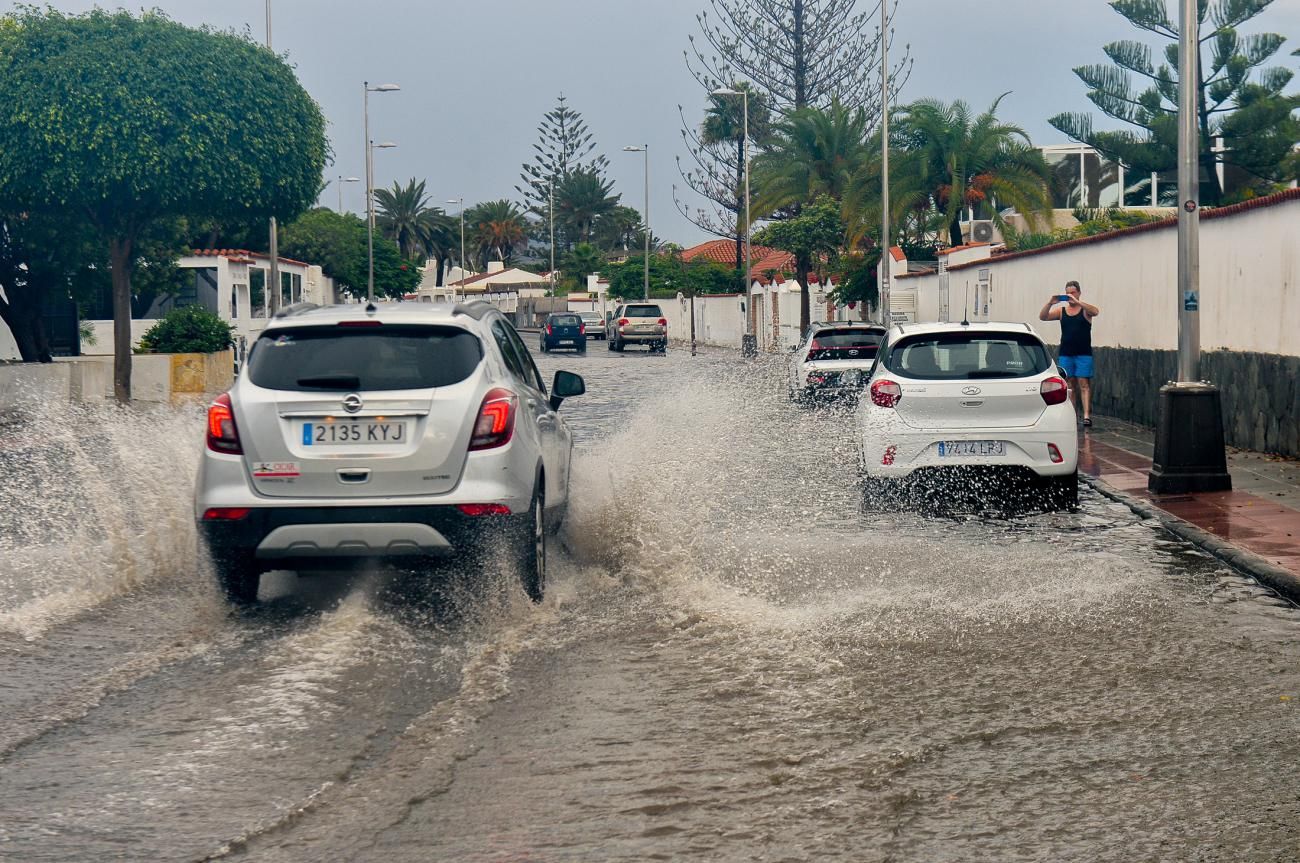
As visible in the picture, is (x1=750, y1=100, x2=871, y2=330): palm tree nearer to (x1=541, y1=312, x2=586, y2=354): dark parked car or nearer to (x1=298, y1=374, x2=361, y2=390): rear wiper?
(x1=541, y1=312, x2=586, y2=354): dark parked car

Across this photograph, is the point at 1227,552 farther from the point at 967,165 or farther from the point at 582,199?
the point at 582,199

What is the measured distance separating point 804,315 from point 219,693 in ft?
176

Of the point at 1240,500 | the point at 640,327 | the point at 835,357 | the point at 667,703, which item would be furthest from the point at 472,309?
the point at 640,327

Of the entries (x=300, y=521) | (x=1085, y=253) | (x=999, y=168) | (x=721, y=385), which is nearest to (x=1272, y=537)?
(x=300, y=521)

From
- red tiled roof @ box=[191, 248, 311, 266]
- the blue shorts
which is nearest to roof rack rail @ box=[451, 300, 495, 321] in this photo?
the blue shorts

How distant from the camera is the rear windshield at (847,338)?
2455cm

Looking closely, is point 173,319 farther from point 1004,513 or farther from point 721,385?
point 1004,513

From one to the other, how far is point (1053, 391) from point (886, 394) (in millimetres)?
1263

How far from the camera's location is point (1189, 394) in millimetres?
13539

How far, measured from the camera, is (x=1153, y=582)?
9.50 m

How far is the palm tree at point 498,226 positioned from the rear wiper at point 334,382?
128743mm

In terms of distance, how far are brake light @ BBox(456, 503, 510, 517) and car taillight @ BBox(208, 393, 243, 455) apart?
115 centimetres

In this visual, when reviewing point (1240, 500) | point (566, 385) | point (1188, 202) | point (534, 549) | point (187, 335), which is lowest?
point (1240, 500)

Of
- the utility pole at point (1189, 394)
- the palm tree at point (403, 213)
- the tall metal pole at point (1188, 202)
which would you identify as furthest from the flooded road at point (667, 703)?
the palm tree at point (403, 213)
